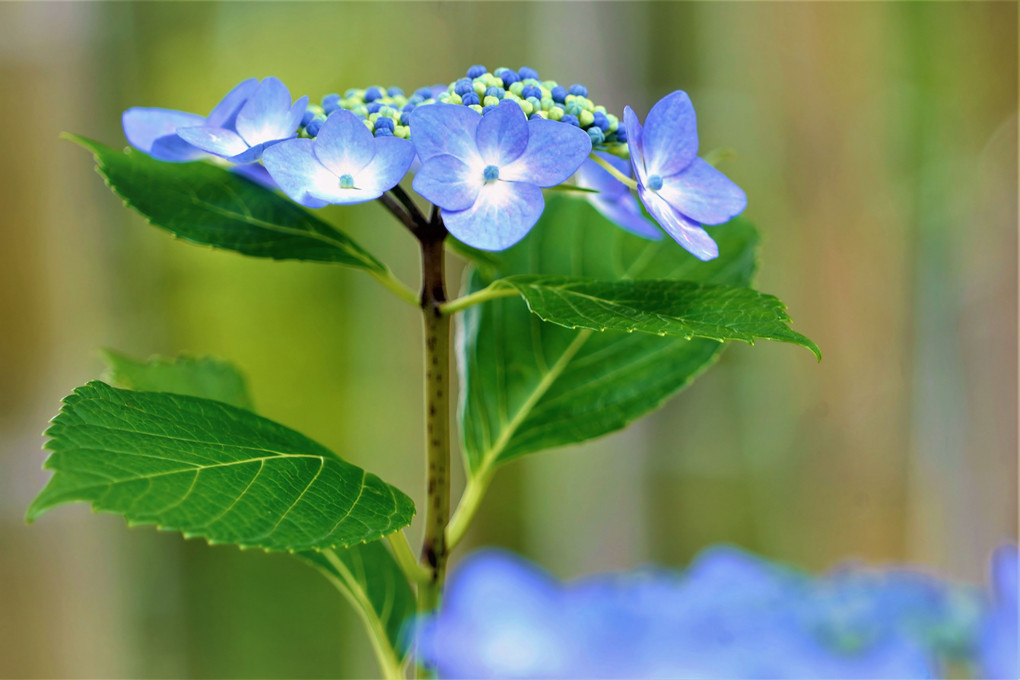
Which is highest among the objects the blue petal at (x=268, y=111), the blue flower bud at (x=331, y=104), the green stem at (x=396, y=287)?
the blue flower bud at (x=331, y=104)

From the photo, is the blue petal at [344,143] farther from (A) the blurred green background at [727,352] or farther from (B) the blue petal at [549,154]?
(A) the blurred green background at [727,352]

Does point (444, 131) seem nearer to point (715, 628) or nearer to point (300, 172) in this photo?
point (300, 172)

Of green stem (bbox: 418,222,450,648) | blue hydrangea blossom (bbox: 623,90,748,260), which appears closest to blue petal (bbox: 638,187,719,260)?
blue hydrangea blossom (bbox: 623,90,748,260)

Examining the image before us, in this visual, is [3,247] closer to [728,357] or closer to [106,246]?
[106,246]

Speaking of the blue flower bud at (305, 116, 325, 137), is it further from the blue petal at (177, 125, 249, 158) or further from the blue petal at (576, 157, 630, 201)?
the blue petal at (576, 157, 630, 201)

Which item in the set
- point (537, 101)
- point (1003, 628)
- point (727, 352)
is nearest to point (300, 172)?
point (537, 101)

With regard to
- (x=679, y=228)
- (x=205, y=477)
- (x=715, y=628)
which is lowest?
(x=715, y=628)

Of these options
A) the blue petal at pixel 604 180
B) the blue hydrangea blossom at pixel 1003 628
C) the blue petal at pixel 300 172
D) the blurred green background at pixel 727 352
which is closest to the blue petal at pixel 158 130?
the blue petal at pixel 300 172
